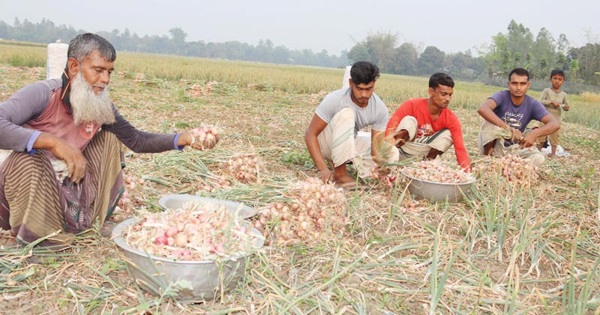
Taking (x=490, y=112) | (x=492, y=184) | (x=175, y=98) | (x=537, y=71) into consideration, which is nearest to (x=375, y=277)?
(x=492, y=184)

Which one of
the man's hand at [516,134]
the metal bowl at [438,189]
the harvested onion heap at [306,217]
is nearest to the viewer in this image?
the harvested onion heap at [306,217]

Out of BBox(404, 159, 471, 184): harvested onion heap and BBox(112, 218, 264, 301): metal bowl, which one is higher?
BBox(404, 159, 471, 184): harvested onion heap

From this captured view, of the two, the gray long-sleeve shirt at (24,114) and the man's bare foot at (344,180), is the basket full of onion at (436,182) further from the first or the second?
the gray long-sleeve shirt at (24,114)

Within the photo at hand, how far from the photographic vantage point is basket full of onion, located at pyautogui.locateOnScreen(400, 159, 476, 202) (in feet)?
10.6

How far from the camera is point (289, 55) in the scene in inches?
5487

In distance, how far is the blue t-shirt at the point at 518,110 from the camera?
15.1 feet

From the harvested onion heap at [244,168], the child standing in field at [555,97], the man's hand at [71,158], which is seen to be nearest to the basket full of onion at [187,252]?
the man's hand at [71,158]

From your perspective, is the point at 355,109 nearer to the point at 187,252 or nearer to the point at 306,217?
the point at 306,217

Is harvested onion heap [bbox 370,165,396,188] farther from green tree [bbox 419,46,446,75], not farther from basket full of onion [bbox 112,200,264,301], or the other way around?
green tree [bbox 419,46,446,75]

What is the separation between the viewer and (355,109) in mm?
3754

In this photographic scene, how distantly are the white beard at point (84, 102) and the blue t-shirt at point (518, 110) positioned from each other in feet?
11.6

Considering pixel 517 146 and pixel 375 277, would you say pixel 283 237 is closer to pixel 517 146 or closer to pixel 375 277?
pixel 375 277

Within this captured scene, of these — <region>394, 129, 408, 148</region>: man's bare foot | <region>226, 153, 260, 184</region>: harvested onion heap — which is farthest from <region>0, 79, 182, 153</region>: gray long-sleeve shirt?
<region>394, 129, 408, 148</region>: man's bare foot

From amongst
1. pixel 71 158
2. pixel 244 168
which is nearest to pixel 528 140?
pixel 244 168
